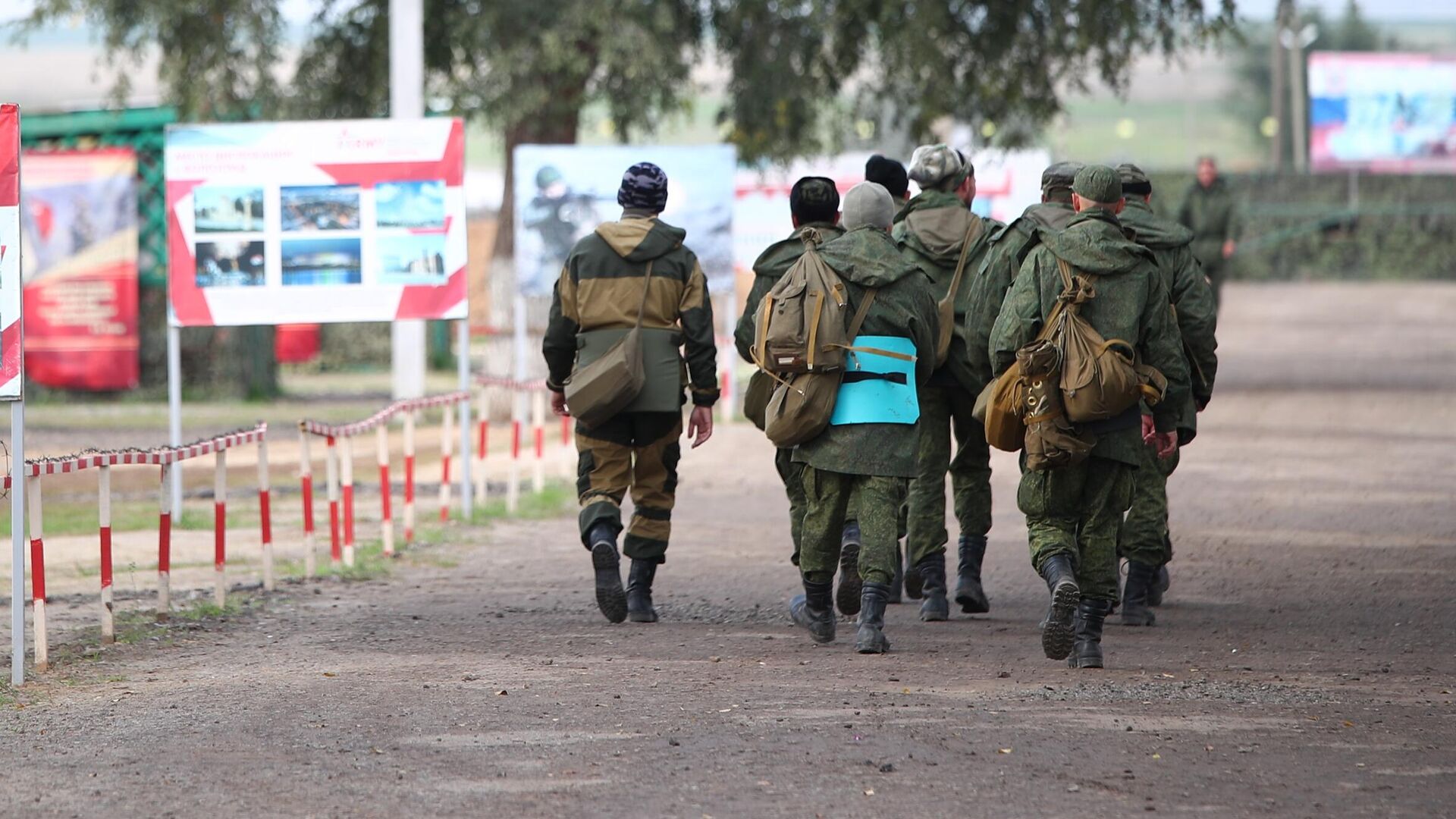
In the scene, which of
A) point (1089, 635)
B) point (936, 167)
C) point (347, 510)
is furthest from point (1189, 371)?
point (347, 510)

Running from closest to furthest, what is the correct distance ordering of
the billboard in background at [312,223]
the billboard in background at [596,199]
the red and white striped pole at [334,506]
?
the red and white striped pole at [334,506] → the billboard in background at [312,223] → the billboard in background at [596,199]

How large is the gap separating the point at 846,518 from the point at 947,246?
1.41 m

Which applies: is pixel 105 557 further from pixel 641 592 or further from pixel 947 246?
pixel 947 246

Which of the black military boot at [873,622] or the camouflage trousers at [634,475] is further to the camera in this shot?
the camouflage trousers at [634,475]

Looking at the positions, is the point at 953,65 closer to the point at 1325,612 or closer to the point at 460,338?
the point at 460,338

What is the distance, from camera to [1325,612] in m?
8.95

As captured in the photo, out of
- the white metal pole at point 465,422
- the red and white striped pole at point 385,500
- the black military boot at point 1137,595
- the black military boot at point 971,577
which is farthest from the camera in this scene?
the white metal pole at point 465,422

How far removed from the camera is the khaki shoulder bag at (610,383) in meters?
8.42

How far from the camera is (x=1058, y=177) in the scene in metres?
8.56

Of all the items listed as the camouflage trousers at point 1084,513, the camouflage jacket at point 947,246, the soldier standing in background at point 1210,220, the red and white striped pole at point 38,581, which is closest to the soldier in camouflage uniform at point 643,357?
the camouflage jacket at point 947,246

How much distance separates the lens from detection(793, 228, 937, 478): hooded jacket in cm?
779

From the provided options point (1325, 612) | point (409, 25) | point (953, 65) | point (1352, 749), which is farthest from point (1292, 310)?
point (1352, 749)

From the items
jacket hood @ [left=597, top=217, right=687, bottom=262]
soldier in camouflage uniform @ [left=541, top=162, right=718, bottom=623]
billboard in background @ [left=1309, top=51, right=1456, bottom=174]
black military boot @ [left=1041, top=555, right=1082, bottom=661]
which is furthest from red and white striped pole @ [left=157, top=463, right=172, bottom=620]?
billboard in background @ [left=1309, top=51, right=1456, bottom=174]

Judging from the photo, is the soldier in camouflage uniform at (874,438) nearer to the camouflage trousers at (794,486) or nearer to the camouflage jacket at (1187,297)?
the camouflage trousers at (794,486)
